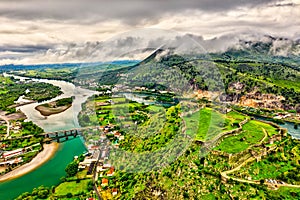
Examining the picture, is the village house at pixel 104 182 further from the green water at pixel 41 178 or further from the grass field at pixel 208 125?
the grass field at pixel 208 125

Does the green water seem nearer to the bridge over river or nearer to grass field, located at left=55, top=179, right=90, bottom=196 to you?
grass field, located at left=55, top=179, right=90, bottom=196

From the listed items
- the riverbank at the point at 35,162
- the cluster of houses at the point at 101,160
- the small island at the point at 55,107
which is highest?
the cluster of houses at the point at 101,160

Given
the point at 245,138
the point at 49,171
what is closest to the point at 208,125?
the point at 245,138

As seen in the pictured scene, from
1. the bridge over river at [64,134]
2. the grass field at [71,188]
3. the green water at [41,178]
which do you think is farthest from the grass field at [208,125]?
the bridge over river at [64,134]

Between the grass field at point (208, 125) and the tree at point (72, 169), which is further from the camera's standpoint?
the grass field at point (208, 125)

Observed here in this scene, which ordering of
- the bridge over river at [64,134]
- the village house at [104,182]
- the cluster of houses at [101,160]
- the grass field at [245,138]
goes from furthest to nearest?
the bridge over river at [64,134], the grass field at [245,138], the cluster of houses at [101,160], the village house at [104,182]

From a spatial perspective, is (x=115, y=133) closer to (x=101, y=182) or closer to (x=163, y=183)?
(x=101, y=182)

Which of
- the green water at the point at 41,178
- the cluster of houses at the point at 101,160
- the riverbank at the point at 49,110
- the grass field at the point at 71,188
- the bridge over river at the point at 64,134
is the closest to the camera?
the grass field at the point at 71,188
